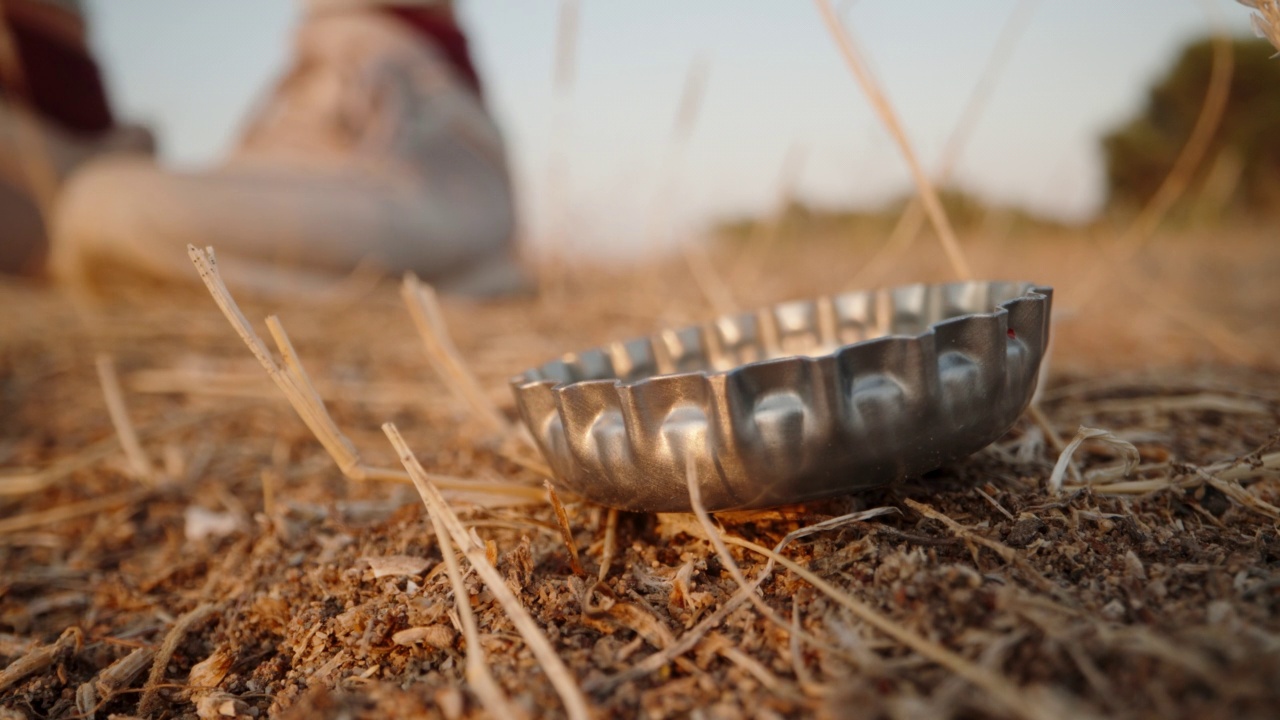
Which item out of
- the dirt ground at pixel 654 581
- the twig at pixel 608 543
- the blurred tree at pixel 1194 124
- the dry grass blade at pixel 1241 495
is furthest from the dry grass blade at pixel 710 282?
the blurred tree at pixel 1194 124

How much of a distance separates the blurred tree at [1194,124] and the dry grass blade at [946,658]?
6.67 meters

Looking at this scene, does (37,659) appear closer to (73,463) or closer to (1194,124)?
(73,463)

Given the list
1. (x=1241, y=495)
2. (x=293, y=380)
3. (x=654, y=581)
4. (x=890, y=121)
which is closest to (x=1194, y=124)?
(x=890, y=121)

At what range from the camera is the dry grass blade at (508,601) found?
409mm

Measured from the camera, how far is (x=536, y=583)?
602 mm

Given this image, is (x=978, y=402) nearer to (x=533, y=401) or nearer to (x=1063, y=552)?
(x=1063, y=552)

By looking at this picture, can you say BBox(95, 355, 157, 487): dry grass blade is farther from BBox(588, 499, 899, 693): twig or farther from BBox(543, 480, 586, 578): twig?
BBox(588, 499, 899, 693): twig

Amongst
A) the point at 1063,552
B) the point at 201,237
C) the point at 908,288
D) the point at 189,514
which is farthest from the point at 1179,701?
the point at 201,237

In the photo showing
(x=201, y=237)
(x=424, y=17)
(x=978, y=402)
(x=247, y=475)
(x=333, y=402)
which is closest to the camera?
(x=978, y=402)

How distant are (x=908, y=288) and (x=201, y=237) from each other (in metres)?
1.82

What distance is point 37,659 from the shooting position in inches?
25.9

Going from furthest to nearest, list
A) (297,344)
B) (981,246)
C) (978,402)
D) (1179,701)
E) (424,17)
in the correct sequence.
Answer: (981,246) < (424,17) < (297,344) < (978,402) < (1179,701)

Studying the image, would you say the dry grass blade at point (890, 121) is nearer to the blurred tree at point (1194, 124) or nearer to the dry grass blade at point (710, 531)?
the dry grass blade at point (710, 531)

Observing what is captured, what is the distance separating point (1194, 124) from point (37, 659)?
9098 mm
